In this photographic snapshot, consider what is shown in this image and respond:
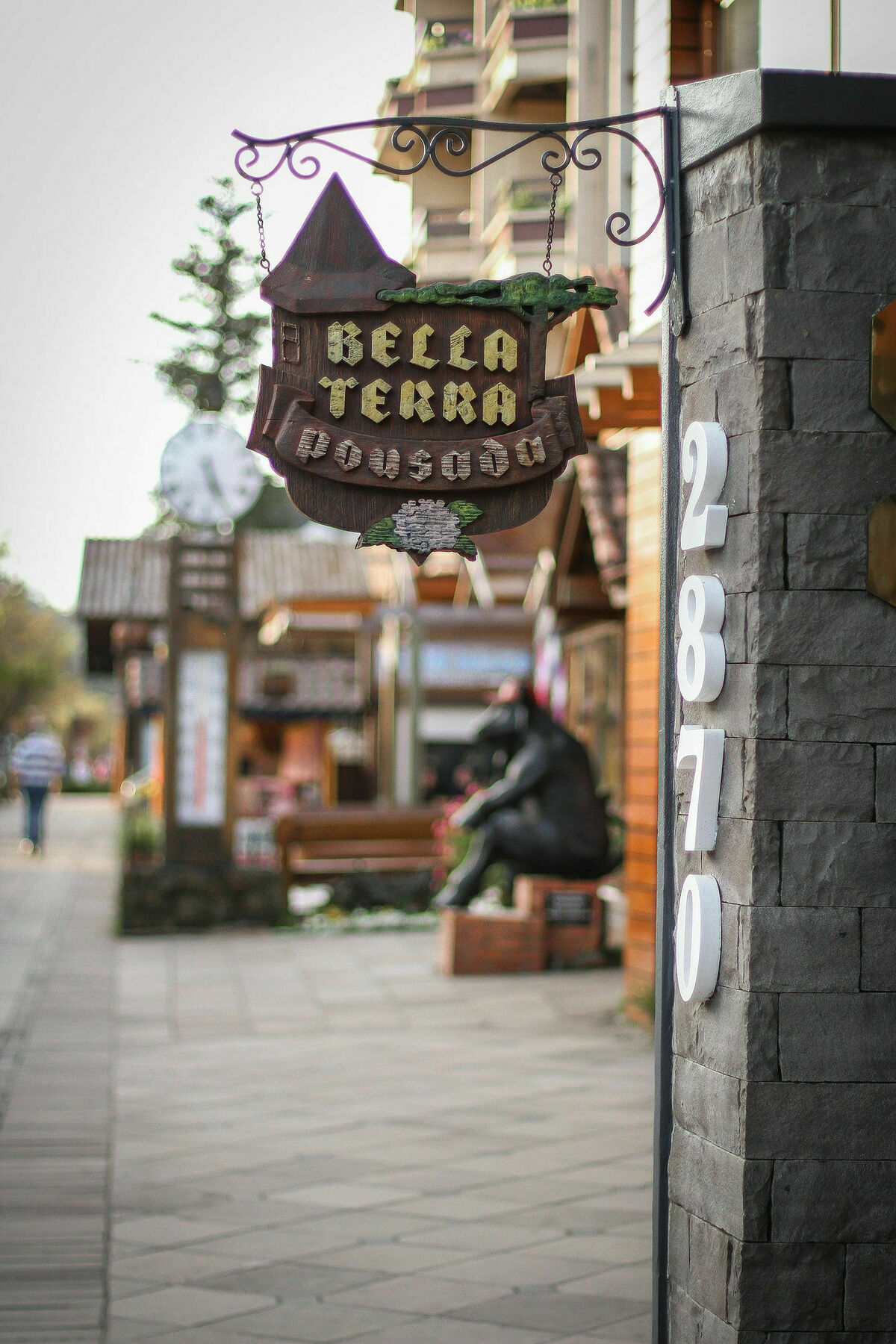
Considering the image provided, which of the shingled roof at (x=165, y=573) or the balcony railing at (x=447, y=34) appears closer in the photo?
the balcony railing at (x=447, y=34)

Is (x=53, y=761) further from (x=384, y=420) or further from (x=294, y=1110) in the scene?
(x=384, y=420)

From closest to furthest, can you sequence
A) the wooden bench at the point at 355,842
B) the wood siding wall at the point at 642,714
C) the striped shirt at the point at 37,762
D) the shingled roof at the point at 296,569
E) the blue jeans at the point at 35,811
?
the wood siding wall at the point at 642,714
the wooden bench at the point at 355,842
the striped shirt at the point at 37,762
the blue jeans at the point at 35,811
the shingled roof at the point at 296,569

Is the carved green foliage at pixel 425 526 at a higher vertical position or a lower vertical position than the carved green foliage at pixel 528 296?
lower

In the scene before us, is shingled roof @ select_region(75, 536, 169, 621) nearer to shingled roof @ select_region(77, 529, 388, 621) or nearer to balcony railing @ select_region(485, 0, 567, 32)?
shingled roof @ select_region(77, 529, 388, 621)

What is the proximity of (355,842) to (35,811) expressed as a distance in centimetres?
784

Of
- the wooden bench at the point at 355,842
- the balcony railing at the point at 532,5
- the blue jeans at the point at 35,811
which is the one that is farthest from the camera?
the blue jeans at the point at 35,811

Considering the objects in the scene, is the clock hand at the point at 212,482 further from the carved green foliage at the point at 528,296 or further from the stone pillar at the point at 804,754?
the stone pillar at the point at 804,754

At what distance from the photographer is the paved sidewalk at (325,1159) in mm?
4645

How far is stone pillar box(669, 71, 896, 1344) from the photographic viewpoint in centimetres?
342

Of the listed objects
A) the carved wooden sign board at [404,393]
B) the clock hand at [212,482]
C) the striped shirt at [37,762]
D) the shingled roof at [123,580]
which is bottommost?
the striped shirt at [37,762]

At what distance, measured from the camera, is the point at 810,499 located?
3.49 meters

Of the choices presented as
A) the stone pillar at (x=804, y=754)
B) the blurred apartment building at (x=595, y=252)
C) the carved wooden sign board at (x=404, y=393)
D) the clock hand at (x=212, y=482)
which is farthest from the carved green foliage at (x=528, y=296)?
the clock hand at (x=212, y=482)

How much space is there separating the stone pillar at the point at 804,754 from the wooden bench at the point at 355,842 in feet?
36.9

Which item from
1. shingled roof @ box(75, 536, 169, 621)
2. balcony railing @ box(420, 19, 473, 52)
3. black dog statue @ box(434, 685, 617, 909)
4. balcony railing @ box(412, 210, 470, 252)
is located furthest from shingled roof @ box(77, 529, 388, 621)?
balcony railing @ box(420, 19, 473, 52)
